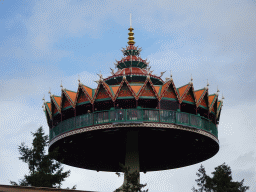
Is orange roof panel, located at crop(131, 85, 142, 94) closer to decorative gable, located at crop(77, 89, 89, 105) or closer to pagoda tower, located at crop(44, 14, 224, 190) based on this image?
pagoda tower, located at crop(44, 14, 224, 190)

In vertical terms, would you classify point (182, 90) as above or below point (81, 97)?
above

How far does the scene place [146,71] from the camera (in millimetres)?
49906

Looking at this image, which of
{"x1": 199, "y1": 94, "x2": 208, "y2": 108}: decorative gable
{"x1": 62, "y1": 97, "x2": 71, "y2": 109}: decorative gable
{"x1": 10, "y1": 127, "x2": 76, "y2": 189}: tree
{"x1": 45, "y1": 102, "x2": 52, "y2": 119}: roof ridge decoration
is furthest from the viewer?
{"x1": 45, "y1": 102, "x2": 52, "y2": 119}: roof ridge decoration

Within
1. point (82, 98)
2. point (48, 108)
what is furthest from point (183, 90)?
point (48, 108)

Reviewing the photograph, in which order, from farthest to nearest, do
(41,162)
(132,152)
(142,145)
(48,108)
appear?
1. (142,145)
2. (132,152)
3. (48,108)
4. (41,162)

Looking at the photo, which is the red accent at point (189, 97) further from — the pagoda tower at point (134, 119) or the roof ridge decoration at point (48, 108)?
the roof ridge decoration at point (48, 108)

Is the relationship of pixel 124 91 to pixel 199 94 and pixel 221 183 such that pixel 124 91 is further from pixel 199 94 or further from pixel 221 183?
pixel 221 183

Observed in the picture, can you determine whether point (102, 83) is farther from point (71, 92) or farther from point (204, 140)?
point (204, 140)

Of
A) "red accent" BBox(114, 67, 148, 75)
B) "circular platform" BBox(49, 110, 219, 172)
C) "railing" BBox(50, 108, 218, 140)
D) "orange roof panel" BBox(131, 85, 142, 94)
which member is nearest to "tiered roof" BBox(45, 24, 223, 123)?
"orange roof panel" BBox(131, 85, 142, 94)

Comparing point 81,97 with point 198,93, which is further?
point 198,93

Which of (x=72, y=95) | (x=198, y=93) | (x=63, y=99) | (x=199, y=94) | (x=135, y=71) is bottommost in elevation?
(x=63, y=99)

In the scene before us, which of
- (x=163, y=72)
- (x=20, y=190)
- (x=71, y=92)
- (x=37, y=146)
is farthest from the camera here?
(x=163, y=72)

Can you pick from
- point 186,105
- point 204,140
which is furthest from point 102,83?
point 204,140

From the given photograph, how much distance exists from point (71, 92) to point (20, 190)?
48.2 feet
